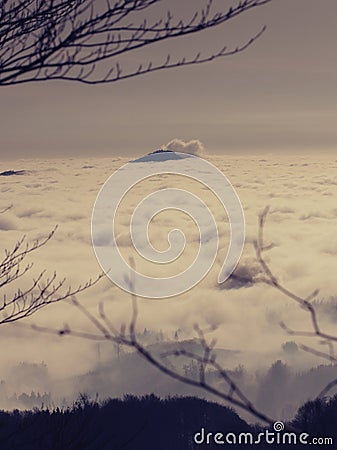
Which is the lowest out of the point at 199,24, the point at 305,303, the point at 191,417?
the point at 191,417

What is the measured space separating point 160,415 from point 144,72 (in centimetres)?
2422

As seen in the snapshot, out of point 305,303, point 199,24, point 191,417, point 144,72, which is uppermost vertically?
point 199,24

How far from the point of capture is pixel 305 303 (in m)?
2.86

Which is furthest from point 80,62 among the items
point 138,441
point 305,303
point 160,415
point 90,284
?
point 160,415

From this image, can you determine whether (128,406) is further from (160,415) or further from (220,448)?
(220,448)

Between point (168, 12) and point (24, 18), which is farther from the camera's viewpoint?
point (24, 18)

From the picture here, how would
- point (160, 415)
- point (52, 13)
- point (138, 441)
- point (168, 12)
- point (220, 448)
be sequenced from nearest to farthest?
point (168, 12) < point (52, 13) < point (220, 448) < point (138, 441) < point (160, 415)

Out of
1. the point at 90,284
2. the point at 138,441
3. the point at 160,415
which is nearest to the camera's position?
the point at 90,284

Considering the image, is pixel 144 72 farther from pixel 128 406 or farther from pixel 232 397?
pixel 128 406

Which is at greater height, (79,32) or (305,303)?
(79,32)

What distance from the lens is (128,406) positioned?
2581 cm

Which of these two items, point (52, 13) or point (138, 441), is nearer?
point (52, 13)

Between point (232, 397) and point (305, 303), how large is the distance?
0.53 m

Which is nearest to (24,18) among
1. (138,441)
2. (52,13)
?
(52,13)
